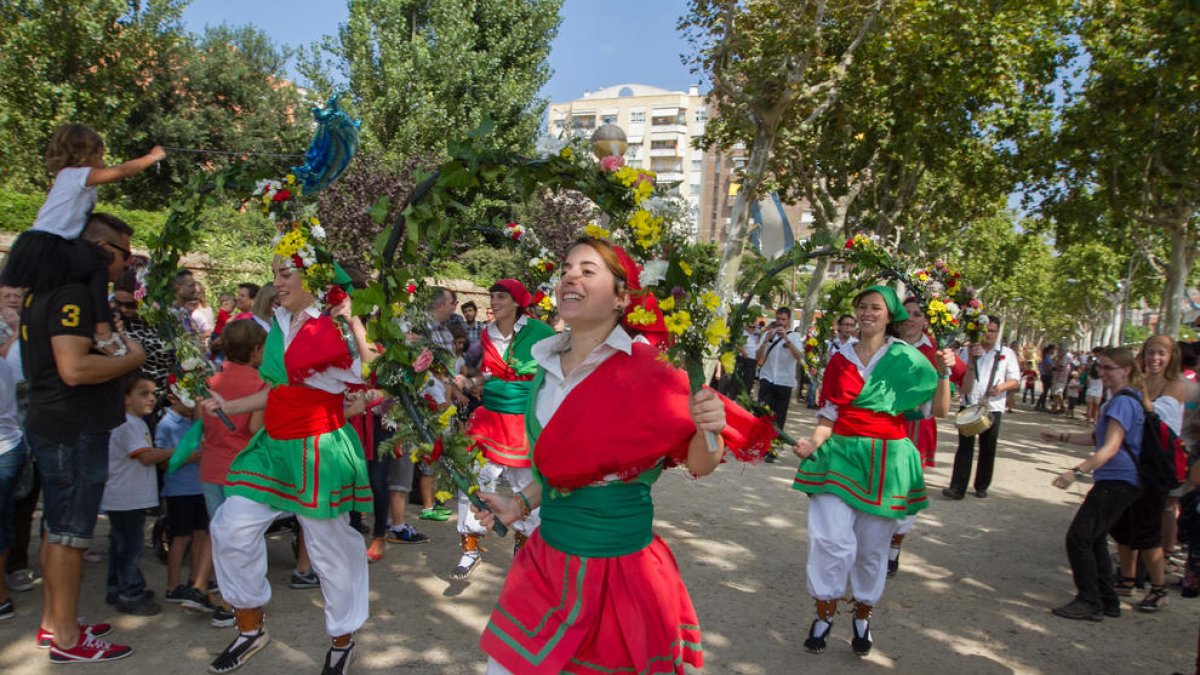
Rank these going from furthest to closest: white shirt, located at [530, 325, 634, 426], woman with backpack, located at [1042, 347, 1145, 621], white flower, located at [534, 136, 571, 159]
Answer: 1. woman with backpack, located at [1042, 347, 1145, 621]
2. white flower, located at [534, 136, 571, 159]
3. white shirt, located at [530, 325, 634, 426]

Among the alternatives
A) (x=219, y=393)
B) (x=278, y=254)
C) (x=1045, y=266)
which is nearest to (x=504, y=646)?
(x=278, y=254)

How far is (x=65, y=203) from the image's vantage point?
153 inches

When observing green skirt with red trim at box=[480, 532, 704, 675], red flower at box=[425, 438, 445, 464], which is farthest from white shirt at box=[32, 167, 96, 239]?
green skirt with red trim at box=[480, 532, 704, 675]

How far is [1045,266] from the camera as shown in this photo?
59.6 metres

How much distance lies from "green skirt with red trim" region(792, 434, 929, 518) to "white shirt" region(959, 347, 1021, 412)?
15.2 feet

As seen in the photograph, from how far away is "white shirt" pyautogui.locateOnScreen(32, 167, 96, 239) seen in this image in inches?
153

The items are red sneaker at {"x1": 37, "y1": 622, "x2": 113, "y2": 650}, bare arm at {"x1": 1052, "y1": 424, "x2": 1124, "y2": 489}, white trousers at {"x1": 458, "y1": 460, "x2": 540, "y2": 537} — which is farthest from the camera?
white trousers at {"x1": 458, "y1": 460, "x2": 540, "y2": 537}

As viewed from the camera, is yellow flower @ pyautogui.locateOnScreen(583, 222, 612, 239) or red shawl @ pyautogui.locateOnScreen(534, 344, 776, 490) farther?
yellow flower @ pyautogui.locateOnScreen(583, 222, 612, 239)

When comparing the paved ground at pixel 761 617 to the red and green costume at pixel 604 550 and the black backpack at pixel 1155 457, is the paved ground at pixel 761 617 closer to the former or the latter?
the black backpack at pixel 1155 457

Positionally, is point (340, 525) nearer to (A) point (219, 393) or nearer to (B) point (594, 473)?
(A) point (219, 393)

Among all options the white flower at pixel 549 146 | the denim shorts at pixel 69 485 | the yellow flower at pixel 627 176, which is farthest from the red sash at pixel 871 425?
the denim shorts at pixel 69 485

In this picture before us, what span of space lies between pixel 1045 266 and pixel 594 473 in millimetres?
66262

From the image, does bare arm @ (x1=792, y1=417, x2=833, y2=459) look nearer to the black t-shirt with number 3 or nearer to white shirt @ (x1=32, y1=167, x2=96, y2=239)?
the black t-shirt with number 3

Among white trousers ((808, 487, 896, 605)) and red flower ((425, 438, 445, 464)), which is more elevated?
red flower ((425, 438, 445, 464))
